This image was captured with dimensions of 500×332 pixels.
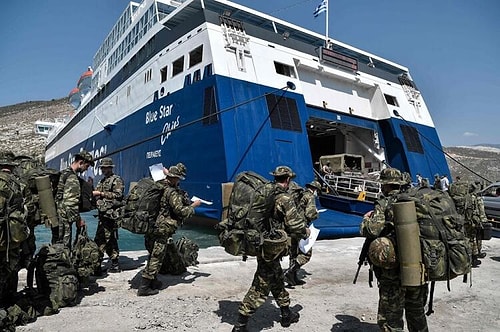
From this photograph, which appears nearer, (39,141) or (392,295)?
(392,295)

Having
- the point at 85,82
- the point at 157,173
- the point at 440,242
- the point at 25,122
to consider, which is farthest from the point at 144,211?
the point at 25,122

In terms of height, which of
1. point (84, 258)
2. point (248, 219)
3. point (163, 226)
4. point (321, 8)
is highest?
point (321, 8)

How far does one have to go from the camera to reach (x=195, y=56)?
10.6 metres

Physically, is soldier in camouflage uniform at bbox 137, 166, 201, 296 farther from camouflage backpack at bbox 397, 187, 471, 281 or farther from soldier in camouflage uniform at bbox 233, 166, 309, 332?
camouflage backpack at bbox 397, 187, 471, 281

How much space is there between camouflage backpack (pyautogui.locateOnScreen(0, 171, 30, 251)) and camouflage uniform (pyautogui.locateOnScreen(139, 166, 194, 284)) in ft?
5.32

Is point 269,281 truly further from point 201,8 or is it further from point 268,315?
point 201,8

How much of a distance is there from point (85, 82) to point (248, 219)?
1023 inches

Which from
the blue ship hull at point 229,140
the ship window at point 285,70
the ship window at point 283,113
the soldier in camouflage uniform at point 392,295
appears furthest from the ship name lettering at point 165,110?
the soldier in camouflage uniform at point 392,295

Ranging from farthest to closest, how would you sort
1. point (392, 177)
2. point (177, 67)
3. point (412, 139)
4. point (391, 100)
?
point (391, 100) → point (412, 139) → point (177, 67) → point (392, 177)

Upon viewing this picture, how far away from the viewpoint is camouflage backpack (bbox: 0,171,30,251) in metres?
2.90

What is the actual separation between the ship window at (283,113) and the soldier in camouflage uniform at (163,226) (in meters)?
5.82

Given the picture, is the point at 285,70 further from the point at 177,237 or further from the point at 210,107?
the point at 177,237

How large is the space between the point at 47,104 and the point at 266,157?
9956 centimetres

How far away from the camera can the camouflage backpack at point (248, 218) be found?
3.48 m
